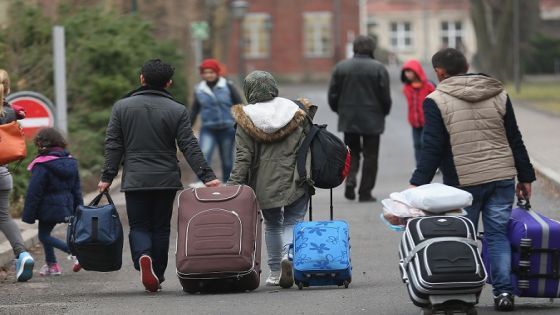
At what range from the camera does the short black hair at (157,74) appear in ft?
32.5

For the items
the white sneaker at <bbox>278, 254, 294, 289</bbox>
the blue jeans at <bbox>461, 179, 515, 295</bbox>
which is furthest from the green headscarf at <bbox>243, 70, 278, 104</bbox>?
the blue jeans at <bbox>461, 179, 515, 295</bbox>

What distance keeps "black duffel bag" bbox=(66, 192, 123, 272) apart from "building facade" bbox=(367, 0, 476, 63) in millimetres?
105302

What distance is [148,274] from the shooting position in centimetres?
984

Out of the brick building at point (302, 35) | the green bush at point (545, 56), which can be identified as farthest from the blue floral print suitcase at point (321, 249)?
the brick building at point (302, 35)

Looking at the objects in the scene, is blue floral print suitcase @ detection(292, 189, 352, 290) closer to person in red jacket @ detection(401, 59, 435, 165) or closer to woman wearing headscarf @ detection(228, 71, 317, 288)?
woman wearing headscarf @ detection(228, 71, 317, 288)

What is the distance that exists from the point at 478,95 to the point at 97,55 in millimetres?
14915

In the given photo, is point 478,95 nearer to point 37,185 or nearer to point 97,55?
point 37,185

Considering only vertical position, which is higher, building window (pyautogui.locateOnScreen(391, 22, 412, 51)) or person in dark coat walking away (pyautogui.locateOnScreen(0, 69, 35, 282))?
person in dark coat walking away (pyautogui.locateOnScreen(0, 69, 35, 282))

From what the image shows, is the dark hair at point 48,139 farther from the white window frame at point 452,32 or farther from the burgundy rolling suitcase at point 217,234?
the white window frame at point 452,32

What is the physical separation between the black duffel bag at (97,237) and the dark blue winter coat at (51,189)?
4.18ft

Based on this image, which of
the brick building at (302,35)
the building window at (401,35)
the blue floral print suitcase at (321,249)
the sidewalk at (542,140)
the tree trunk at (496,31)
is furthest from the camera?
the building window at (401,35)

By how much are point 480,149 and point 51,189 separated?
166 inches

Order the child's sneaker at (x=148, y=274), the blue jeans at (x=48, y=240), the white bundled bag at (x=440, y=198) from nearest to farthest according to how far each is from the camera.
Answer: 1. the white bundled bag at (x=440, y=198)
2. the child's sneaker at (x=148, y=274)
3. the blue jeans at (x=48, y=240)

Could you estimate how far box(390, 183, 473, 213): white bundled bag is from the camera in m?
7.82
